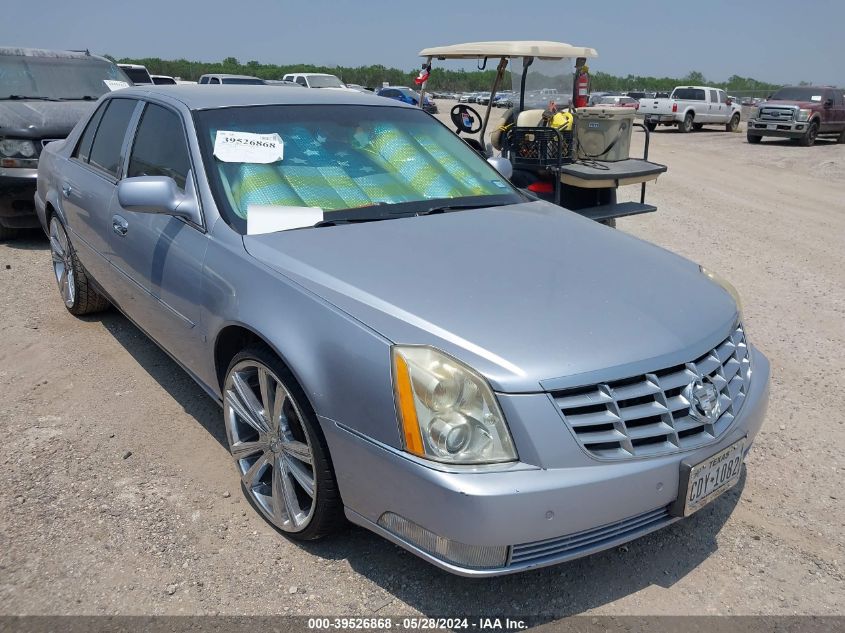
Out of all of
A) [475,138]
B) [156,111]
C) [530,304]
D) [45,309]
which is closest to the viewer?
[530,304]

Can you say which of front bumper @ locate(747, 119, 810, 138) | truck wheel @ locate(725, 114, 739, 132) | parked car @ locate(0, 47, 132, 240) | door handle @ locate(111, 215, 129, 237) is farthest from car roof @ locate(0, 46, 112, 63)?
truck wheel @ locate(725, 114, 739, 132)

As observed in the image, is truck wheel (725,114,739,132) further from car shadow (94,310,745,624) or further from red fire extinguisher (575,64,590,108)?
car shadow (94,310,745,624)

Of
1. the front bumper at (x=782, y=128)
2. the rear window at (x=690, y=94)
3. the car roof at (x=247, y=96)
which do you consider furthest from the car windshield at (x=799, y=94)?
the car roof at (x=247, y=96)

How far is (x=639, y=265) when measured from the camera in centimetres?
301

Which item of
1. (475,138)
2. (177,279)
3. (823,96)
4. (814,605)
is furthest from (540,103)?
(823,96)

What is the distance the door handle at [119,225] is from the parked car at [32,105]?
12.4 feet

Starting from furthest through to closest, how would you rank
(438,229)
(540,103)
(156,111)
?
(540,103), (156,111), (438,229)

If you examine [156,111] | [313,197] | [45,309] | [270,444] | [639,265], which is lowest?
[45,309]

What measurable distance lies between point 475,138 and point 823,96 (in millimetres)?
18026

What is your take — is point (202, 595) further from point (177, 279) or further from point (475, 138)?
point (475, 138)

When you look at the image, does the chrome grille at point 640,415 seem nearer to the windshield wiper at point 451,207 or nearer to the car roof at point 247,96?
the windshield wiper at point 451,207

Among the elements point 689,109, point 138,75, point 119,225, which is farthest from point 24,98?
point 689,109

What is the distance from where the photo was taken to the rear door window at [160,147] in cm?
343

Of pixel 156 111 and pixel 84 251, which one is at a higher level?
pixel 156 111
